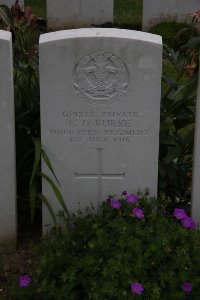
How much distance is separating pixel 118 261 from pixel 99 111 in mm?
949

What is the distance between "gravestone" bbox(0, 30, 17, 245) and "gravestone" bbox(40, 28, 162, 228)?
18 cm

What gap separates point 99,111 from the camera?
3.65 meters

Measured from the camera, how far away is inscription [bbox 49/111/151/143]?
144 inches

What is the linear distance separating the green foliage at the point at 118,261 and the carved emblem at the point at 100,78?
0.67 metres

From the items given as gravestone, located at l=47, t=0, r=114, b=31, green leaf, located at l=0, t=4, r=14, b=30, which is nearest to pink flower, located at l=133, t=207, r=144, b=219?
green leaf, located at l=0, t=4, r=14, b=30

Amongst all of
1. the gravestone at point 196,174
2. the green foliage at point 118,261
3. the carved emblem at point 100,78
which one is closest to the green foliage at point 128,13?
the gravestone at point 196,174

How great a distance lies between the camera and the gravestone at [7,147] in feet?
11.6

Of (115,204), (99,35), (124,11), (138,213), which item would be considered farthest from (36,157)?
(124,11)

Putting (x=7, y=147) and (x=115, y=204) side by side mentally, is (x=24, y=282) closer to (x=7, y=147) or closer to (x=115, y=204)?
(x=115, y=204)

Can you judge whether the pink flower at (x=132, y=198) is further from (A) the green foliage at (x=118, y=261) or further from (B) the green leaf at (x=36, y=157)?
(B) the green leaf at (x=36, y=157)

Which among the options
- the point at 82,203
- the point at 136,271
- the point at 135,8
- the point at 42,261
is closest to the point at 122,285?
the point at 136,271

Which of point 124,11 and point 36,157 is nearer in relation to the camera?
point 36,157

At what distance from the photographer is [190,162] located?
14.6 feet

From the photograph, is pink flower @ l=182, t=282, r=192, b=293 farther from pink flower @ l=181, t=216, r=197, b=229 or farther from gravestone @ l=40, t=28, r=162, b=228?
gravestone @ l=40, t=28, r=162, b=228
